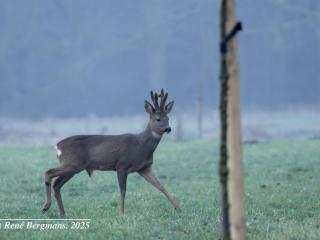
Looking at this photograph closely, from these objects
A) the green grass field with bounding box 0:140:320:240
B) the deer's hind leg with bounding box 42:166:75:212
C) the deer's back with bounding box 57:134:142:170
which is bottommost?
the green grass field with bounding box 0:140:320:240

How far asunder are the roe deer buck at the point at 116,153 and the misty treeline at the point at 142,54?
1857 inches

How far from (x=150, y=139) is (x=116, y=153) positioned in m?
0.67

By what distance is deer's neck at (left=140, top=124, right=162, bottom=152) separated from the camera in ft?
43.3

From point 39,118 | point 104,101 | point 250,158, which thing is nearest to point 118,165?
point 250,158

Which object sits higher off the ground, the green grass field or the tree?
the tree

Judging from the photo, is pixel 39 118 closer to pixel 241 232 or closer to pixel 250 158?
pixel 250 158

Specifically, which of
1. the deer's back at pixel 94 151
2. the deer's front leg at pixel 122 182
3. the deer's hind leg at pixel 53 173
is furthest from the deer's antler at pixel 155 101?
the deer's hind leg at pixel 53 173

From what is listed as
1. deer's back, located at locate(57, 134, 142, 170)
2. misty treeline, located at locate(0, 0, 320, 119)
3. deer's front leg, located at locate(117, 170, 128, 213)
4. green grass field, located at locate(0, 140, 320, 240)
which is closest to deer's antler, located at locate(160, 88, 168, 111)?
deer's back, located at locate(57, 134, 142, 170)

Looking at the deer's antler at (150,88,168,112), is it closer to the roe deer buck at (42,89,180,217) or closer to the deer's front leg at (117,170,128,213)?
the roe deer buck at (42,89,180,217)

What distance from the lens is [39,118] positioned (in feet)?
189

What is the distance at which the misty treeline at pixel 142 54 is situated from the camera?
6359cm

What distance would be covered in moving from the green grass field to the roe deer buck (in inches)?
20.7

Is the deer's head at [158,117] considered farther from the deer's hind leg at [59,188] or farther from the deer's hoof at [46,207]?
the deer's hoof at [46,207]

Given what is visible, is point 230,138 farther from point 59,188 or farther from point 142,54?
point 142,54
